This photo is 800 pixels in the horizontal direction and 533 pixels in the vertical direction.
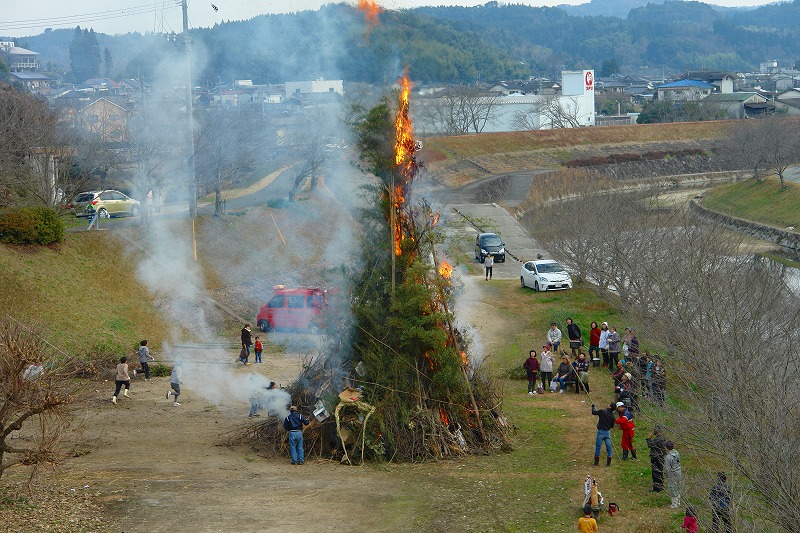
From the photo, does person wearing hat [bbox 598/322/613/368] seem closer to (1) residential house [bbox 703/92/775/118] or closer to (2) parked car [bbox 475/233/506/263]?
(2) parked car [bbox 475/233/506/263]

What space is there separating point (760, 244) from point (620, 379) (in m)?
33.9

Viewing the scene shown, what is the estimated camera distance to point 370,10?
18391 mm

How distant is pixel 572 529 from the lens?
1380 cm

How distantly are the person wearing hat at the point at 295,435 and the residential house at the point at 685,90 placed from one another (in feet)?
406

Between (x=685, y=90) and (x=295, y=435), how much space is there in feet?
442

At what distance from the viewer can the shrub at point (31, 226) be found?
93.9 feet

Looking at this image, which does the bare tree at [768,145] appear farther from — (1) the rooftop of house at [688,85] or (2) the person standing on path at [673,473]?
(1) the rooftop of house at [688,85]

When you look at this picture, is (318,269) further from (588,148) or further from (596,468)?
(588,148)

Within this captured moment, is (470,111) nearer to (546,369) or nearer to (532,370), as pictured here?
(546,369)

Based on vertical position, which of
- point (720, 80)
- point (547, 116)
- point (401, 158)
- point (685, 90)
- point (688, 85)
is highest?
point (720, 80)

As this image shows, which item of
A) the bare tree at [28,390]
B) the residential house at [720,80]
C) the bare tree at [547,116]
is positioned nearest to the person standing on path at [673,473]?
the bare tree at [28,390]

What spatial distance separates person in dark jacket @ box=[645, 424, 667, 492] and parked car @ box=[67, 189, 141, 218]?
25467 mm

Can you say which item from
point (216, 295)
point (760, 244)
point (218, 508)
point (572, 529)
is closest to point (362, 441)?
point (218, 508)

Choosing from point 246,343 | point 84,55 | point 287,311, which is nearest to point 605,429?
point 246,343
